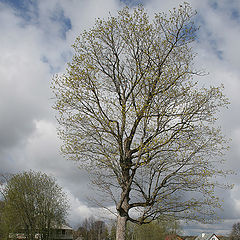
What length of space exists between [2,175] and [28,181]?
320 cm

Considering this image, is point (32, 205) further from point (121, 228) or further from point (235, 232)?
point (235, 232)

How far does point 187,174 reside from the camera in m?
8.78

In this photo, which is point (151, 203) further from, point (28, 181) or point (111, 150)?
point (28, 181)

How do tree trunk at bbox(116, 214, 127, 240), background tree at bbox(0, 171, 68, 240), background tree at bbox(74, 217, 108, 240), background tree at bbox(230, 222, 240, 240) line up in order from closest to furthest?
tree trunk at bbox(116, 214, 127, 240) → background tree at bbox(0, 171, 68, 240) → background tree at bbox(230, 222, 240, 240) → background tree at bbox(74, 217, 108, 240)

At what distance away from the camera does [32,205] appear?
104 ft

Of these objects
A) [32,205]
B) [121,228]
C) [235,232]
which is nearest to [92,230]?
[235,232]

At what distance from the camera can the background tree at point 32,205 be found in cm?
3019

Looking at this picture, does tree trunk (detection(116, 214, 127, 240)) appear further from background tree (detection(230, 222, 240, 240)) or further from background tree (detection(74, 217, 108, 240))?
background tree (detection(74, 217, 108, 240))

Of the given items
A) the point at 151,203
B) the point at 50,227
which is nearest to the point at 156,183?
the point at 151,203

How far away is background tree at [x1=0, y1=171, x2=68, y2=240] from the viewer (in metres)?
30.2

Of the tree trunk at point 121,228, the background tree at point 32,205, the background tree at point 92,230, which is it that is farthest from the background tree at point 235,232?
the tree trunk at point 121,228

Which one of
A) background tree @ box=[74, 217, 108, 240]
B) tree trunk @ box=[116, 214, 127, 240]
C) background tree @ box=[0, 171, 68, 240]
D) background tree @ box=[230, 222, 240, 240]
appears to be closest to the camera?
tree trunk @ box=[116, 214, 127, 240]

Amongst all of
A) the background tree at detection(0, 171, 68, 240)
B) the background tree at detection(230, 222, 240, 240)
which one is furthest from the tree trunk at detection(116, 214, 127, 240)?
the background tree at detection(230, 222, 240, 240)

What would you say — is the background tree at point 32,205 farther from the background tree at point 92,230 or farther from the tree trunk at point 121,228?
the background tree at point 92,230
